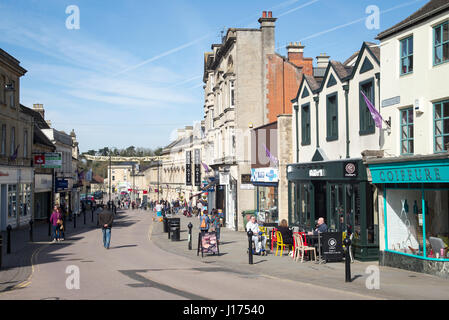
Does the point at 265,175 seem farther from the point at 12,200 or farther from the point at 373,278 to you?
the point at 12,200

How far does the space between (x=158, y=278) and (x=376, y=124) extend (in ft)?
29.1

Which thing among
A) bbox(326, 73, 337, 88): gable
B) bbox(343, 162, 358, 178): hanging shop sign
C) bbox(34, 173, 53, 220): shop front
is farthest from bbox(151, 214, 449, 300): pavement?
bbox(34, 173, 53, 220): shop front

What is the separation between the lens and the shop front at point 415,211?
1433 cm

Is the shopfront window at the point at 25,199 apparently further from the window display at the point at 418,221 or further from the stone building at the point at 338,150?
the window display at the point at 418,221

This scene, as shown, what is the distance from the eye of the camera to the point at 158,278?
13.9m

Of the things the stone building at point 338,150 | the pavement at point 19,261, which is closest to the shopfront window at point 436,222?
the stone building at point 338,150

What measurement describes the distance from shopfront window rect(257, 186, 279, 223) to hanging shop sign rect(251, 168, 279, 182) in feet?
3.07

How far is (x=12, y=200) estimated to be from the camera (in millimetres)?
34344

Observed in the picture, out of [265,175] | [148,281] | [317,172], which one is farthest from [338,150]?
[148,281]

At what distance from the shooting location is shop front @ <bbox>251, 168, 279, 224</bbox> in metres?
27.5

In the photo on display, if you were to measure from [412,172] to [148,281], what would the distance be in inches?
334

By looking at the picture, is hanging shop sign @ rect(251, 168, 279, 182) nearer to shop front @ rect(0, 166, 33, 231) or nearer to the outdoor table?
the outdoor table
